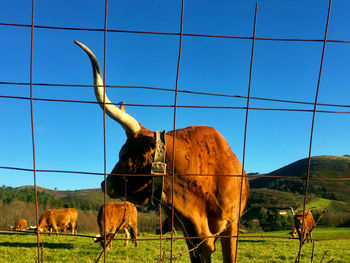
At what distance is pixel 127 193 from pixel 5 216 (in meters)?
47.7

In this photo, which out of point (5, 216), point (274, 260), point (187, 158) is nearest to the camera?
point (187, 158)

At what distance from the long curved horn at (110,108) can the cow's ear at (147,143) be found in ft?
0.40

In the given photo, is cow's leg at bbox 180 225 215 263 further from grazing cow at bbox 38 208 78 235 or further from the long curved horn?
grazing cow at bbox 38 208 78 235

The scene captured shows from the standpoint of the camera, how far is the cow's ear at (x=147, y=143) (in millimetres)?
2734

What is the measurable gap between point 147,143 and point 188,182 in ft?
1.76

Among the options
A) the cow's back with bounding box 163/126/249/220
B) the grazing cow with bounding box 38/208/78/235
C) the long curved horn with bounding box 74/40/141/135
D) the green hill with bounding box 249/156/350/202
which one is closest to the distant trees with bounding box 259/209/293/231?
the green hill with bounding box 249/156/350/202

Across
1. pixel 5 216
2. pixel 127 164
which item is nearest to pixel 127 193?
pixel 127 164

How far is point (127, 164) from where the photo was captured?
9.07 ft

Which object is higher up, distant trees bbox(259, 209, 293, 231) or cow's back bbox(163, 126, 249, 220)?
cow's back bbox(163, 126, 249, 220)

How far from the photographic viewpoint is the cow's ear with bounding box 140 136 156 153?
2.73 meters

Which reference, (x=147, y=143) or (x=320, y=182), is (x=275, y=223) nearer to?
(x=147, y=143)

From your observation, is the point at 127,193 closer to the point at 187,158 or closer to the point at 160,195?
the point at 160,195

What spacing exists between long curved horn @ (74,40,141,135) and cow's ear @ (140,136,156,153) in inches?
4.9

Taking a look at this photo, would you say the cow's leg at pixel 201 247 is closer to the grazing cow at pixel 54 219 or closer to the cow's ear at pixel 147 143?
the cow's ear at pixel 147 143
